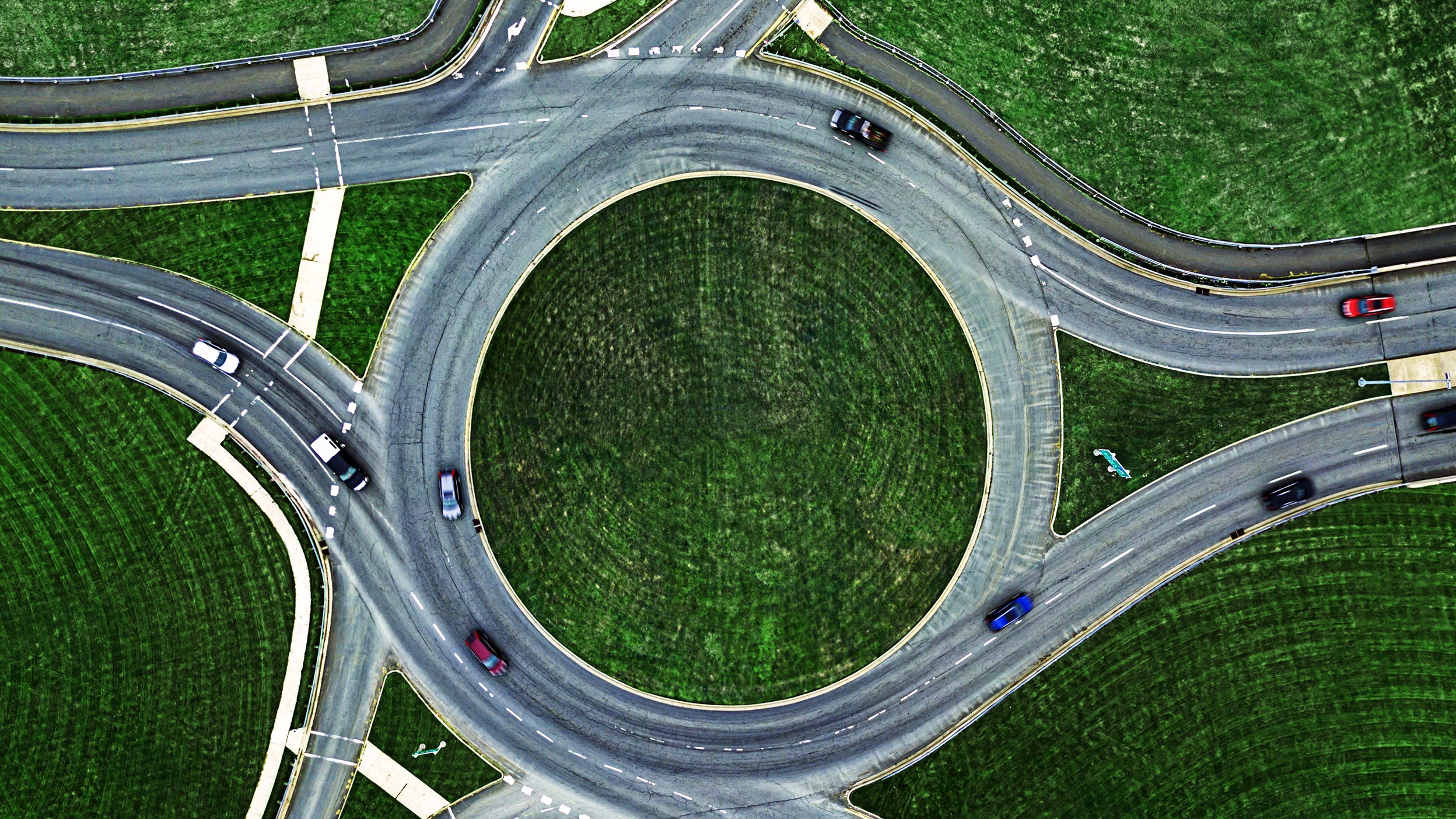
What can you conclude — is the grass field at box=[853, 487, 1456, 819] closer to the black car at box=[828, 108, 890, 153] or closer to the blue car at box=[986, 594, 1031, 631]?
the blue car at box=[986, 594, 1031, 631]

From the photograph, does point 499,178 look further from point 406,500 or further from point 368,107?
point 406,500

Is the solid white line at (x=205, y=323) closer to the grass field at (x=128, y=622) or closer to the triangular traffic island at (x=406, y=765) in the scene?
the grass field at (x=128, y=622)

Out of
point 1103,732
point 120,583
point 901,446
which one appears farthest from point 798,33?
point 120,583

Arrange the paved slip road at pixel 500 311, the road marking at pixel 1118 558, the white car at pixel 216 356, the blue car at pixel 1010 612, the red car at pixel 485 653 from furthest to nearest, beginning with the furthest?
the road marking at pixel 1118 558 < the paved slip road at pixel 500 311 < the blue car at pixel 1010 612 < the red car at pixel 485 653 < the white car at pixel 216 356

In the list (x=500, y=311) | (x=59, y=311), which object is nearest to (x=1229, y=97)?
(x=500, y=311)

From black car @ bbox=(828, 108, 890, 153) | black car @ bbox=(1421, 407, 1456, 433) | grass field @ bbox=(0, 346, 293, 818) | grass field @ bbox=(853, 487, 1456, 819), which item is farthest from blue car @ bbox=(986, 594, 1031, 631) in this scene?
grass field @ bbox=(0, 346, 293, 818)

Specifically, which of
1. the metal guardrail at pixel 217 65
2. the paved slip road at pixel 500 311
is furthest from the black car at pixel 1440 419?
the metal guardrail at pixel 217 65
